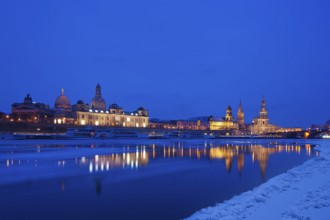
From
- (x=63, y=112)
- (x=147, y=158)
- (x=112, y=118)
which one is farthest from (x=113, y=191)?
(x=112, y=118)

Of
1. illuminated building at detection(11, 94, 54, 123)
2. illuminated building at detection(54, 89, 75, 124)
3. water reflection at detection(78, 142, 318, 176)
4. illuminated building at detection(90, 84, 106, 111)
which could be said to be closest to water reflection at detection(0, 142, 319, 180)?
water reflection at detection(78, 142, 318, 176)

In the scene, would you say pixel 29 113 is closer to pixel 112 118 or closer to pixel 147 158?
pixel 112 118

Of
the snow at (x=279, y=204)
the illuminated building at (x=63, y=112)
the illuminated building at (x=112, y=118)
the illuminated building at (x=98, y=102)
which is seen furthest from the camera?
the illuminated building at (x=98, y=102)

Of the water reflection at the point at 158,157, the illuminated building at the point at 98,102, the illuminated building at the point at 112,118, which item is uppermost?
the illuminated building at the point at 98,102

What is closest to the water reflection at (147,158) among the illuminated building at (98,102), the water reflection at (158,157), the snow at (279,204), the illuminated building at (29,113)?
the water reflection at (158,157)

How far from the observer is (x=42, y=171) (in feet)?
63.7

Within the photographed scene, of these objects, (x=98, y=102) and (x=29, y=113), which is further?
(x=98, y=102)

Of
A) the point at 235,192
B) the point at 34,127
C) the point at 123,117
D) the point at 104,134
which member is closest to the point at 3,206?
the point at 235,192

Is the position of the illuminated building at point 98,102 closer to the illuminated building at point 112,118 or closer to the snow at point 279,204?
the illuminated building at point 112,118

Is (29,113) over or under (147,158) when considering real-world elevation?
over

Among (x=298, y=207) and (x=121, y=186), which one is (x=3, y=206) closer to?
(x=121, y=186)

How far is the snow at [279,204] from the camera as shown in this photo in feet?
31.5

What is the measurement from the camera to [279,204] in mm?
10984

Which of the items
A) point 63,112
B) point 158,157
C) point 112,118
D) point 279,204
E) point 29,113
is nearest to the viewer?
point 279,204
